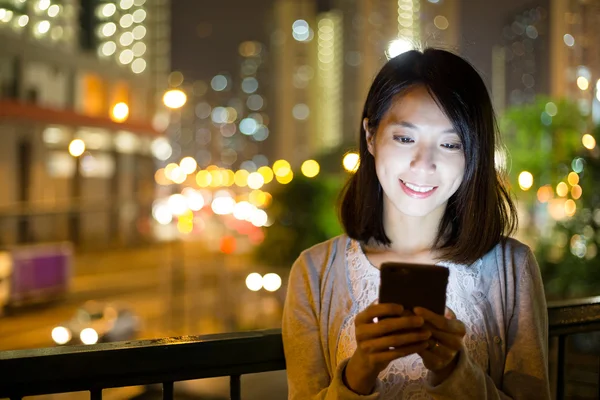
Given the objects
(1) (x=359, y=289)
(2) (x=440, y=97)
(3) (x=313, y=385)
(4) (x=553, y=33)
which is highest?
(4) (x=553, y=33)

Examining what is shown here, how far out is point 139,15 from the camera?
3891 centimetres

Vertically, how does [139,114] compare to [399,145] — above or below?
above

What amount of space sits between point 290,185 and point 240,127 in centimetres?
11318

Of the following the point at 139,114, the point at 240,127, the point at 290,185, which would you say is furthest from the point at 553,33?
the point at 240,127

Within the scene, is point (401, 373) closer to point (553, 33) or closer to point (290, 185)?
point (553, 33)

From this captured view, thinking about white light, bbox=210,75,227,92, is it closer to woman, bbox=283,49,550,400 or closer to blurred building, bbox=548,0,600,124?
blurred building, bbox=548,0,600,124

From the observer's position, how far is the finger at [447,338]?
52.9 inches

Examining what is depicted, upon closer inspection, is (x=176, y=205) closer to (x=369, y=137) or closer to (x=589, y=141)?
(x=589, y=141)

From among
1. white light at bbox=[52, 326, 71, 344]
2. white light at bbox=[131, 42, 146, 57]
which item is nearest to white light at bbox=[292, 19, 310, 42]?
white light at bbox=[131, 42, 146, 57]

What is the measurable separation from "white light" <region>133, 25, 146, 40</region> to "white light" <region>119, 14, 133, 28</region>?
7.15 ft

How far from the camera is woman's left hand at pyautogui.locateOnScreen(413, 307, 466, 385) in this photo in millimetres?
1321

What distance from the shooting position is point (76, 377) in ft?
5.26

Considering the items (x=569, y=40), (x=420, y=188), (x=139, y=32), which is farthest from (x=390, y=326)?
(x=139, y=32)

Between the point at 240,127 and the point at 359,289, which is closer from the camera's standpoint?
the point at 359,289
